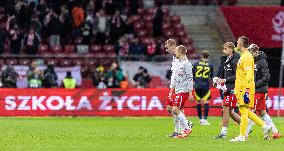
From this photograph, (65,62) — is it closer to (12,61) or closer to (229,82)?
(12,61)

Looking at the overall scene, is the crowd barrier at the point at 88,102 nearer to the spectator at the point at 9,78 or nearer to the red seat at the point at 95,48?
the spectator at the point at 9,78

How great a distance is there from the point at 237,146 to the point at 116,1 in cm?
2190

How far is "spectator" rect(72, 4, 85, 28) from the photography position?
38.0 m

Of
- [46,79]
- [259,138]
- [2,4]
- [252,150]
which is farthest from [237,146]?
[2,4]

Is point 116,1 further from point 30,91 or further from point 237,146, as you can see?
point 237,146

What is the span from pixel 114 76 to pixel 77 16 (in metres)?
3.92

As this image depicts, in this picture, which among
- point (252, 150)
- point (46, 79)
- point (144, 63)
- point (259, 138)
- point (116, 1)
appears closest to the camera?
point (252, 150)

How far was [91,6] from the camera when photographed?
38969mm

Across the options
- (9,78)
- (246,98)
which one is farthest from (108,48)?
(246,98)

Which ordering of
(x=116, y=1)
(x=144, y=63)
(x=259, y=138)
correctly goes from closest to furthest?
(x=259, y=138) → (x=144, y=63) → (x=116, y=1)

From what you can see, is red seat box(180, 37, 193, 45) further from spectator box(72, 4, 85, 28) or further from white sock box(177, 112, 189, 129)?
white sock box(177, 112, 189, 129)

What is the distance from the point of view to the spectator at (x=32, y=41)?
35.9 metres

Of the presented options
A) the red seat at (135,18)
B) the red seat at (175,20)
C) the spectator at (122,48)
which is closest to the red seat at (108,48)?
the spectator at (122,48)

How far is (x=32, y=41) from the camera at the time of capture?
36.0m
